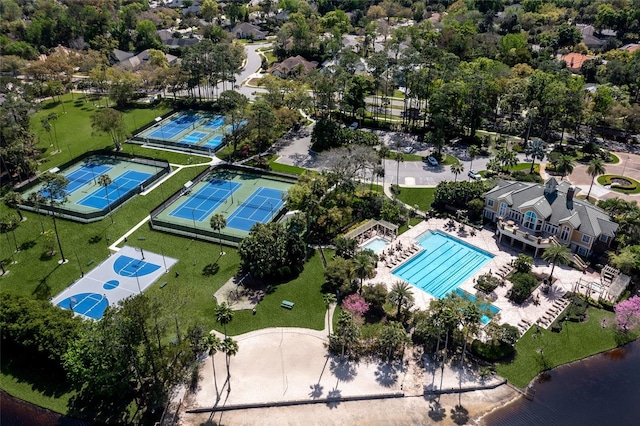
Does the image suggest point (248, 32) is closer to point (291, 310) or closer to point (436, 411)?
point (291, 310)

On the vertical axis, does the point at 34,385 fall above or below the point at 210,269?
below

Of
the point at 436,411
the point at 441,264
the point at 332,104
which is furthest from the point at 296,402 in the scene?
the point at 332,104

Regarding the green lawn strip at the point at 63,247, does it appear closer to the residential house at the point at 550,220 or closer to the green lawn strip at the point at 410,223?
the green lawn strip at the point at 410,223

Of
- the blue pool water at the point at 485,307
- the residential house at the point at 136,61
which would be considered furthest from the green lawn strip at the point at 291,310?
the residential house at the point at 136,61

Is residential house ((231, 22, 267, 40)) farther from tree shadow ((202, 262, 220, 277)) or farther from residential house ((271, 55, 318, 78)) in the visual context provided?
tree shadow ((202, 262, 220, 277))

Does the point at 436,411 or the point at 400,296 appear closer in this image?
the point at 436,411

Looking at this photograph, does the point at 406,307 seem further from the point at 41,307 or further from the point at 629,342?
the point at 41,307

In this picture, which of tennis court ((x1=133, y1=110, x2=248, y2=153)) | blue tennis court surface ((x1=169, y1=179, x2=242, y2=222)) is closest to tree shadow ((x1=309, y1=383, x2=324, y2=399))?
blue tennis court surface ((x1=169, y1=179, x2=242, y2=222))

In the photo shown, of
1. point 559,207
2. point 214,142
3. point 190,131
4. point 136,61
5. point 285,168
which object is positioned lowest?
point 285,168
